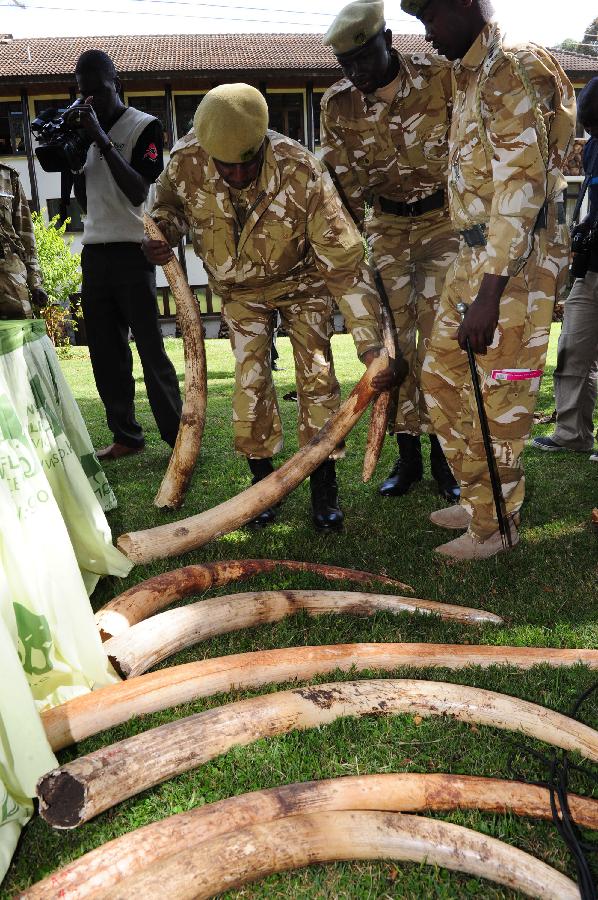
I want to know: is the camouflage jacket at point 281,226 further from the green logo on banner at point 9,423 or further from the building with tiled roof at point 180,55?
the building with tiled roof at point 180,55

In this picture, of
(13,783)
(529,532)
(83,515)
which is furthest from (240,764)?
(529,532)

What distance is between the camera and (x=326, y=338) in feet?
12.7

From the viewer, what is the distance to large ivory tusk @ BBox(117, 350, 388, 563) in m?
3.50

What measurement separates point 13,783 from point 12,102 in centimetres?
2410

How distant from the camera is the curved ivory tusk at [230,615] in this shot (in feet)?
8.44

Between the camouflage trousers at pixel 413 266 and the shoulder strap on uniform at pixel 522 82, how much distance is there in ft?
3.49

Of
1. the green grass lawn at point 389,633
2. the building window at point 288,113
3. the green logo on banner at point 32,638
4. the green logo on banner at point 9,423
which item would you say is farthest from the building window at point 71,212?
the green logo on banner at point 32,638

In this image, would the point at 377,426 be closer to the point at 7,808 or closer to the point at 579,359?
the point at 579,359

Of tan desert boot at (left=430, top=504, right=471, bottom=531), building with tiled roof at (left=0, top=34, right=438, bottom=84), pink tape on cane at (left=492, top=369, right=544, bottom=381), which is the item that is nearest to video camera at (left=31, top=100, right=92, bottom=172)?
pink tape on cane at (left=492, top=369, right=544, bottom=381)

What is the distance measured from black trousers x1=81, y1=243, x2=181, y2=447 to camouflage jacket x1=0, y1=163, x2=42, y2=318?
19.3 inches

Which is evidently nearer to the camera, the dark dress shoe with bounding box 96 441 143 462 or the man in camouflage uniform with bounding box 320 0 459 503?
the man in camouflage uniform with bounding box 320 0 459 503

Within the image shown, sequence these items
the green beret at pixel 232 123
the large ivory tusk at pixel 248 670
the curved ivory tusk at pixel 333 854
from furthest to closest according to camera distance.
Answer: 1. the green beret at pixel 232 123
2. the large ivory tusk at pixel 248 670
3. the curved ivory tusk at pixel 333 854

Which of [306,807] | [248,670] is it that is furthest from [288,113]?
[306,807]

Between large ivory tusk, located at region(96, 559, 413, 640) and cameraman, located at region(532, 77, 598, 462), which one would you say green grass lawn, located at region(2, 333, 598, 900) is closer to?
large ivory tusk, located at region(96, 559, 413, 640)
